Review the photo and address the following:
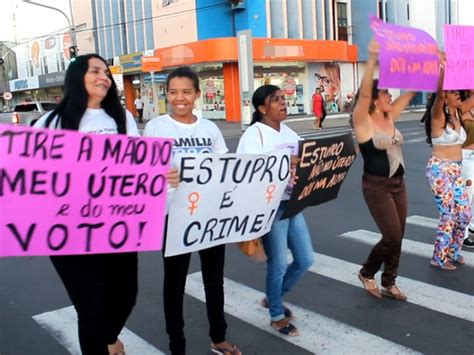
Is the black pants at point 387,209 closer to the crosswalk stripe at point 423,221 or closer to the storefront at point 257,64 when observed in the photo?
the crosswalk stripe at point 423,221

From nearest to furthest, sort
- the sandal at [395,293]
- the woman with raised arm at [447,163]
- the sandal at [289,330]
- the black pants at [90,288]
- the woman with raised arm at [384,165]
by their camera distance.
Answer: the black pants at [90,288] < the sandal at [289,330] < the woman with raised arm at [384,165] < the sandal at [395,293] < the woman with raised arm at [447,163]

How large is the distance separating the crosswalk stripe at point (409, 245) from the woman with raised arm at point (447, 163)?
0.47 metres

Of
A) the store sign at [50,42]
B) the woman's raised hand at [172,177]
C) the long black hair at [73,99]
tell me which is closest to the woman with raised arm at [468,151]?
the woman's raised hand at [172,177]

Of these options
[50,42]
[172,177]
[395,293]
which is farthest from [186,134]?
[50,42]

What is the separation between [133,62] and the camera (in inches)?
1455

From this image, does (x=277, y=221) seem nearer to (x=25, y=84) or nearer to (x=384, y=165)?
(x=384, y=165)

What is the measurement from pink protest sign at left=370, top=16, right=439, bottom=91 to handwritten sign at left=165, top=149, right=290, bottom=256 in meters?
0.88

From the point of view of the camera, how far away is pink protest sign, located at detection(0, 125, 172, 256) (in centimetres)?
269

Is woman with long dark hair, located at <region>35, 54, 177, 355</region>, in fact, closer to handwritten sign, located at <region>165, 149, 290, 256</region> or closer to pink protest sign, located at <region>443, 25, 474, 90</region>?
handwritten sign, located at <region>165, 149, 290, 256</region>

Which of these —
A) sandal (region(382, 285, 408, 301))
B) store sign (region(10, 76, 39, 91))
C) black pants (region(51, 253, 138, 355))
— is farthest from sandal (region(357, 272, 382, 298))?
store sign (region(10, 76, 39, 91))

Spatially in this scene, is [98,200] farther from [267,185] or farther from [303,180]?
[303,180]

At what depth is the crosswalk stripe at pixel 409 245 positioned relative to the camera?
18.6ft

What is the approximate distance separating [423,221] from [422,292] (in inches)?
103

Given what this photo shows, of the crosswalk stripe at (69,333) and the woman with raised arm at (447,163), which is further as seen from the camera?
the woman with raised arm at (447,163)
